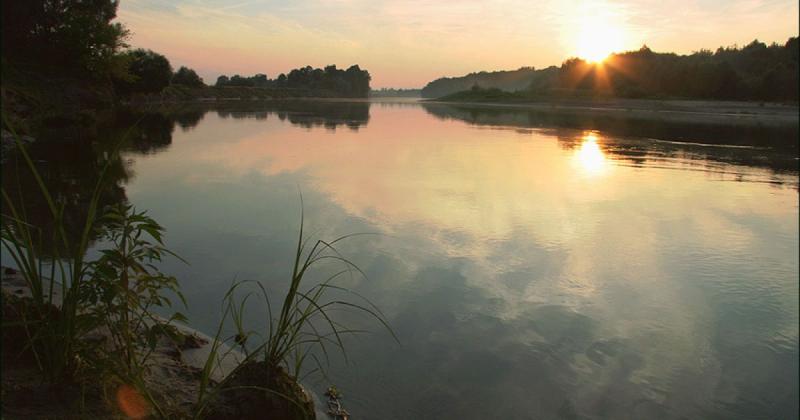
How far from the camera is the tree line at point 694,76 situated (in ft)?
242

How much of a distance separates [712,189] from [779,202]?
167cm

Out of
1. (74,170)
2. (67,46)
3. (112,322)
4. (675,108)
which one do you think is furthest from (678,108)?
(112,322)

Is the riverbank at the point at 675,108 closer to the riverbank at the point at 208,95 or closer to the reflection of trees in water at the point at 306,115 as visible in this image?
the reflection of trees in water at the point at 306,115

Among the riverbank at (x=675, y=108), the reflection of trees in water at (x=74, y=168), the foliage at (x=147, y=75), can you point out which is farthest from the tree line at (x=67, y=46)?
the riverbank at (x=675, y=108)

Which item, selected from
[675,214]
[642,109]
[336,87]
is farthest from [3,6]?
[336,87]

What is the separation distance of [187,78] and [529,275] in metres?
92.5

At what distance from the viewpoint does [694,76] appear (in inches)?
3344

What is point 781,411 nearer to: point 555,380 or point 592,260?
point 555,380

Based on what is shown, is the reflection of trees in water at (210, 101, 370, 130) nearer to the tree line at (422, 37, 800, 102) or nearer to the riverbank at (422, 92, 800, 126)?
the riverbank at (422, 92, 800, 126)

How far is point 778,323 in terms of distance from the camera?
553cm

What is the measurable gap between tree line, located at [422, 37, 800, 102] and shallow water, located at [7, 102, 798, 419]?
74.5 m

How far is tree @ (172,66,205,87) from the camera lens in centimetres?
8656

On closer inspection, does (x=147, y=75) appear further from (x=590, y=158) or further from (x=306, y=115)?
(x=590, y=158)

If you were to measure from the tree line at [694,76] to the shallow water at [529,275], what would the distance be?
7449 centimetres
